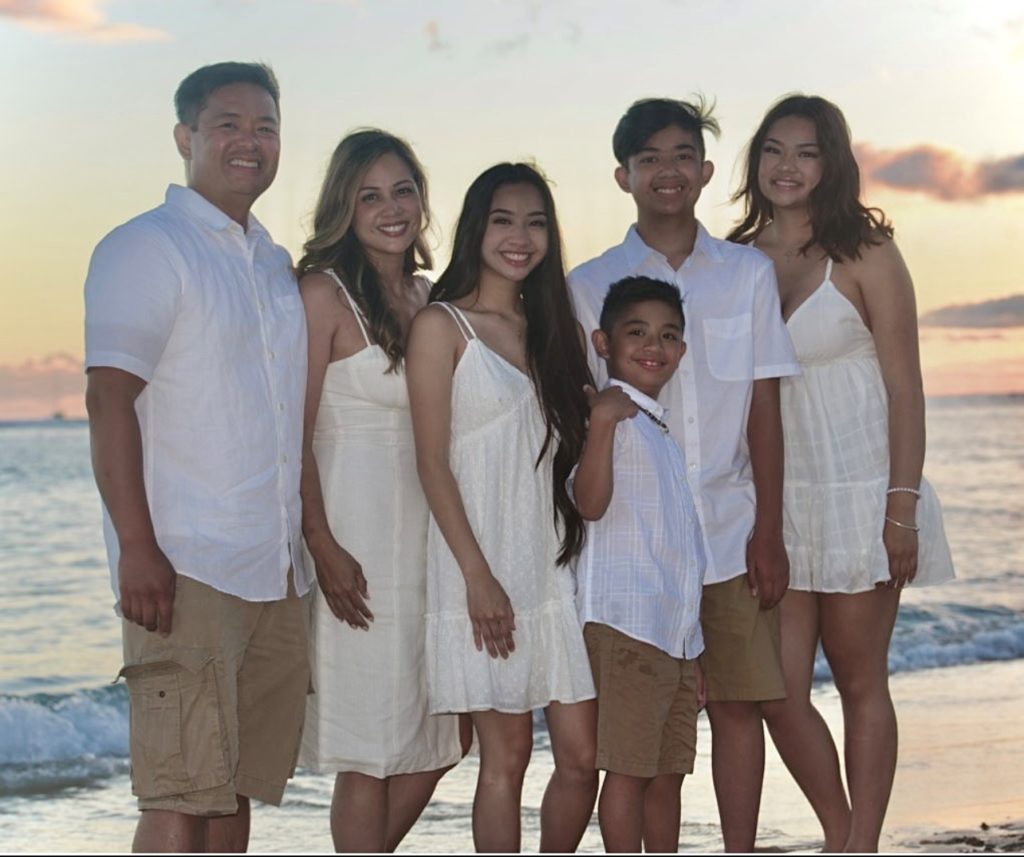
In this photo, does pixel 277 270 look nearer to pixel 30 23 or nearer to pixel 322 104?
pixel 322 104

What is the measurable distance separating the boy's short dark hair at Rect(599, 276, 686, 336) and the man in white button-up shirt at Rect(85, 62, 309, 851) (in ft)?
2.66

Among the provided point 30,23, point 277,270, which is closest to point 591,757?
point 277,270

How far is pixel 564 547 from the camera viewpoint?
3.93m

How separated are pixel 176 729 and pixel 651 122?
206 cm

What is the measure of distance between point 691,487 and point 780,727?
2.74 ft

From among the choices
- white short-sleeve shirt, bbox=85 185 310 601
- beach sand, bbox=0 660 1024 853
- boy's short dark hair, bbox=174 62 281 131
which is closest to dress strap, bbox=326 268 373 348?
white short-sleeve shirt, bbox=85 185 310 601

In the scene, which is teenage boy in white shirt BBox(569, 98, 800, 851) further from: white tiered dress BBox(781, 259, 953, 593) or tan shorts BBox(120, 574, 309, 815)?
tan shorts BBox(120, 574, 309, 815)

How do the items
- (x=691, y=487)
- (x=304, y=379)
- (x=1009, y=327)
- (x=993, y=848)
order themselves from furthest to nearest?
(x=1009, y=327) → (x=993, y=848) → (x=691, y=487) → (x=304, y=379)

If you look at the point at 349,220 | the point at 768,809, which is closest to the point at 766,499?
the point at 349,220

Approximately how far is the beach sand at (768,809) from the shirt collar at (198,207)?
319 cm

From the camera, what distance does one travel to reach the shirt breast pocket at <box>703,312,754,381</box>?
4297 mm

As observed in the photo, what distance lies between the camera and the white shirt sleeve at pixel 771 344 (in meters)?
4.30

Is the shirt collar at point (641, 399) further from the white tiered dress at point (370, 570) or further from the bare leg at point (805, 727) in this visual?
the bare leg at point (805, 727)

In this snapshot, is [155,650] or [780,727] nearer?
[155,650]
